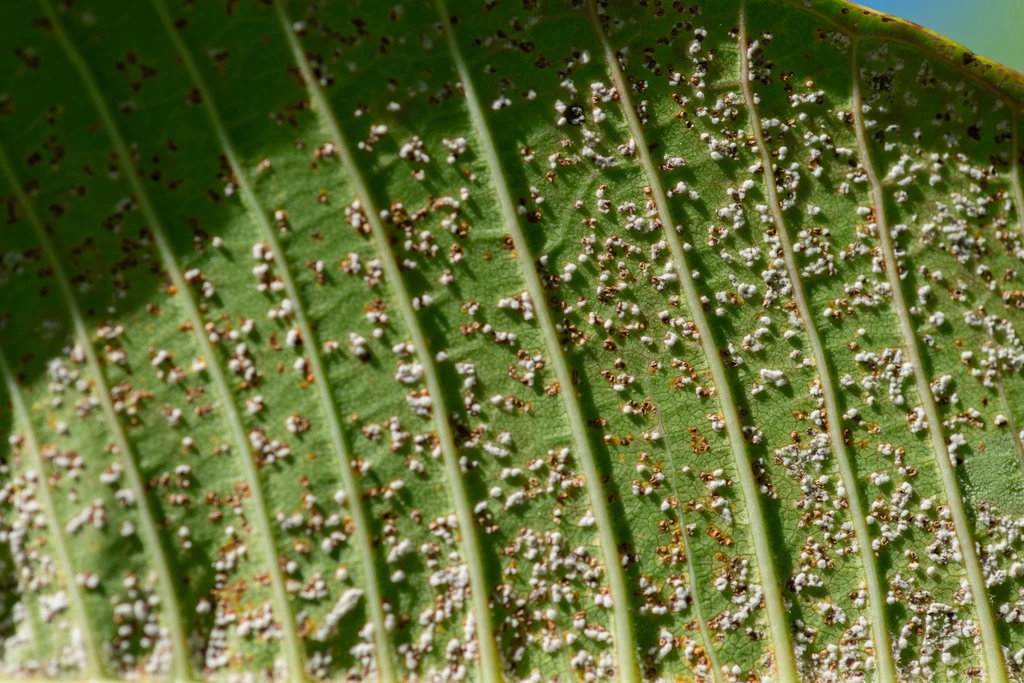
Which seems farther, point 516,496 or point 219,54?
point 516,496

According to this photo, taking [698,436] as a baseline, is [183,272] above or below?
above

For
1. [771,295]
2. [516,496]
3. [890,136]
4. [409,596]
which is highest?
[890,136]

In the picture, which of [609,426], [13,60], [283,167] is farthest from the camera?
[609,426]

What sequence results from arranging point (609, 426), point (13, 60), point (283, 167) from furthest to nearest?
point (609, 426) < point (283, 167) < point (13, 60)

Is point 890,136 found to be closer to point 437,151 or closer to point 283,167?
point 437,151

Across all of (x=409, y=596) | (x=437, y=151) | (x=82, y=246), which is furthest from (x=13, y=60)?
(x=409, y=596)

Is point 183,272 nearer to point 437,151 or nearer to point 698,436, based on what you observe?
point 437,151

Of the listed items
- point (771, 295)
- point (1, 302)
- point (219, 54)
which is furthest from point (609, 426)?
point (1, 302)
